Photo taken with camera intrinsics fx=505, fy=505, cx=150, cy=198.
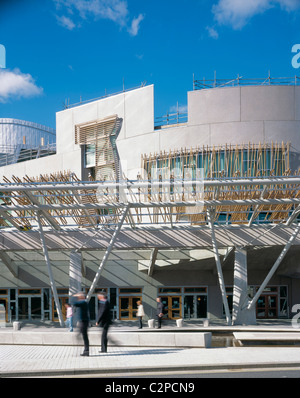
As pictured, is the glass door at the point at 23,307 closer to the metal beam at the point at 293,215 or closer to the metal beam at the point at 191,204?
the metal beam at the point at 191,204

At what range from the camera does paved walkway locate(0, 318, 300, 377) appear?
11797 millimetres

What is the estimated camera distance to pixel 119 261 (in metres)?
35.6

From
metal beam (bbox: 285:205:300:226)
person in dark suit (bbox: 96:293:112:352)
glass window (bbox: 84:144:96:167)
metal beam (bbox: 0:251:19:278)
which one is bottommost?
metal beam (bbox: 0:251:19:278)

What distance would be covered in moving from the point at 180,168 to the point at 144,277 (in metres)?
8.52

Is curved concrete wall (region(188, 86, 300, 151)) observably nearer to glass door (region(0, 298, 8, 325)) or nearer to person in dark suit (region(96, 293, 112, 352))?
glass door (region(0, 298, 8, 325))

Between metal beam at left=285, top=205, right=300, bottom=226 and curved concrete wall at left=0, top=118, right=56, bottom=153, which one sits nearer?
metal beam at left=285, top=205, right=300, bottom=226

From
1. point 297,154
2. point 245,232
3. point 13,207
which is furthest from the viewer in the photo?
point 297,154

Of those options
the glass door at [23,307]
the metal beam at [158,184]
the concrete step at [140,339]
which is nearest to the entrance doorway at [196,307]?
the glass door at [23,307]

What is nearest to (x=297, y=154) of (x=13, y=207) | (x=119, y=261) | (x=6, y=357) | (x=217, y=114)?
(x=217, y=114)

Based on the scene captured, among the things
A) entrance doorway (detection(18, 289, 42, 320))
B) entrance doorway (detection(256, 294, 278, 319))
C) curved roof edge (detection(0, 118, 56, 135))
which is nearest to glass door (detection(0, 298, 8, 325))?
entrance doorway (detection(18, 289, 42, 320))

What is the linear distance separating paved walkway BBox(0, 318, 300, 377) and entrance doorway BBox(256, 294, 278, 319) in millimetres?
20210

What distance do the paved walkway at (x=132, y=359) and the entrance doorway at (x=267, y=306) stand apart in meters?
20.2

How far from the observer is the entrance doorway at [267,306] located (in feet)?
115
